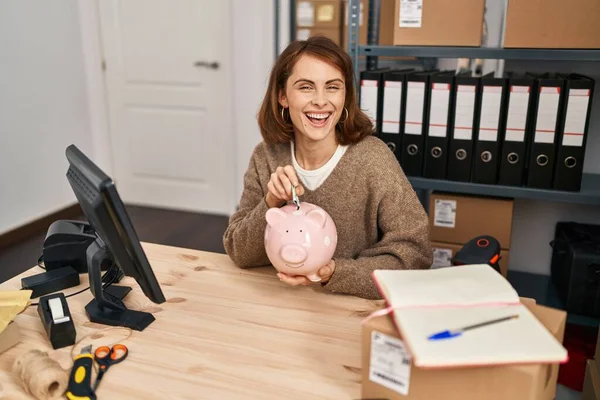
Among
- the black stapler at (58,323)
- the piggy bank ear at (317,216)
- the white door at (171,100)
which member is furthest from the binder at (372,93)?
the white door at (171,100)

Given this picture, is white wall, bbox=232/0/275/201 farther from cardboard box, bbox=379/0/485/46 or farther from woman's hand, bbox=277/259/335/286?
woman's hand, bbox=277/259/335/286

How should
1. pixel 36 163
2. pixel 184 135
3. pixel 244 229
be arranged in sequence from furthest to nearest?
pixel 184 135 < pixel 36 163 < pixel 244 229

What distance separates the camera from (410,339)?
0.73 m

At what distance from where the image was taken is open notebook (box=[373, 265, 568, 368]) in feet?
2.32

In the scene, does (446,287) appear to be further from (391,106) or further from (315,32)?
(315,32)

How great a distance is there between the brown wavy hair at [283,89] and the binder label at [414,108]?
1.99 ft

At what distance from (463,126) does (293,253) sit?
1134 mm

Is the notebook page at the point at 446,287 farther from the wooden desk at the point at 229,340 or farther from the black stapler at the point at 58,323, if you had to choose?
the black stapler at the point at 58,323

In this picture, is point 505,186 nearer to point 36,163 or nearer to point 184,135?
point 184,135

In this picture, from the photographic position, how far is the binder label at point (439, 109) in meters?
1.96

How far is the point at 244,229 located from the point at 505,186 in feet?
3.55

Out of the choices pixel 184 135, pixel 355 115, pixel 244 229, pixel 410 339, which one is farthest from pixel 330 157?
pixel 184 135

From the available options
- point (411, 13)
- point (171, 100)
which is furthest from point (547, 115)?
point (171, 100)

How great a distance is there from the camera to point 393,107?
6.68 ft
